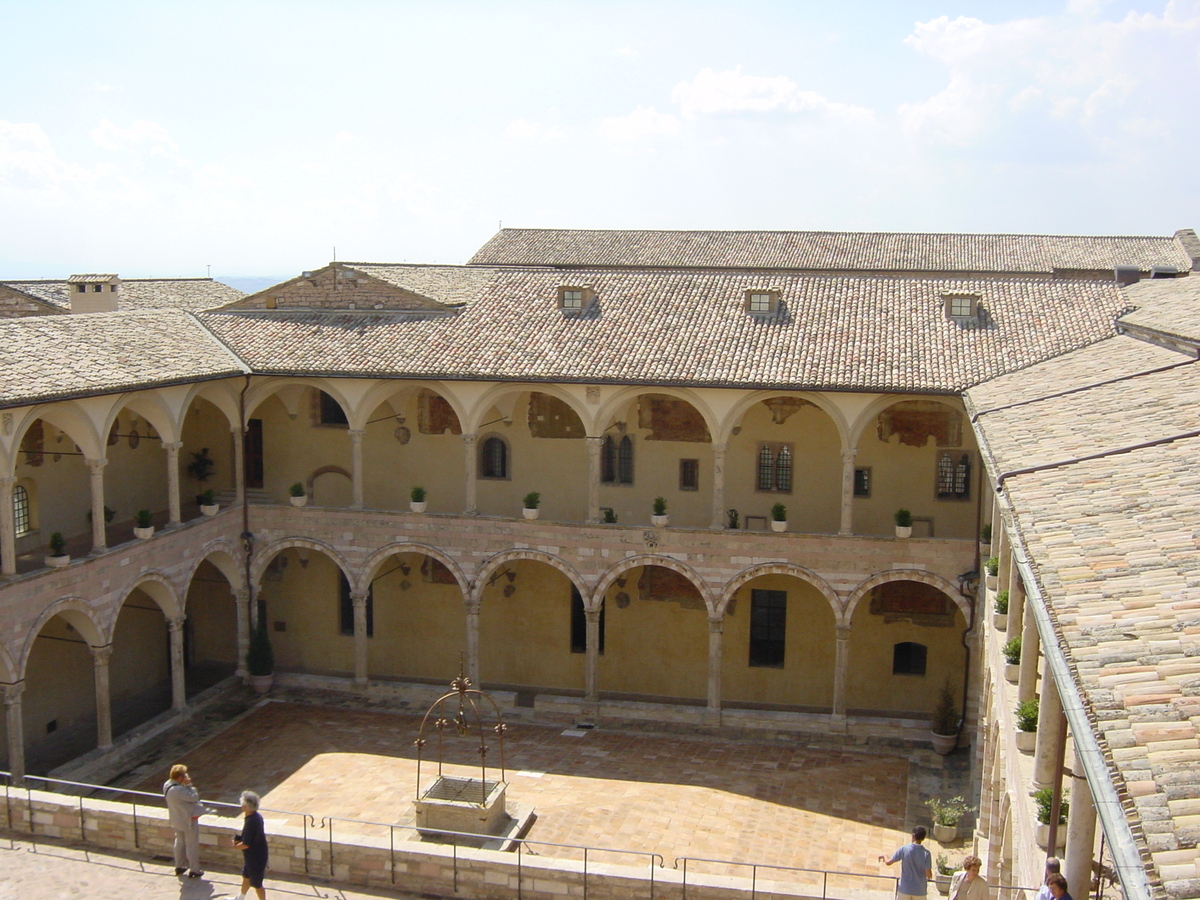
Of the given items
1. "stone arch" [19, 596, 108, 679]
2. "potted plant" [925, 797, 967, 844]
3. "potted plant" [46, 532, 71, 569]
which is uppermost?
"potted plant" [46, 532, 71, 569]

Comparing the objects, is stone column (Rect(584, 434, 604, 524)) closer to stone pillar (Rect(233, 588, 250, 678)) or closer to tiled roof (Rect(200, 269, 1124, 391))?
tiled roof (Rect(200, 269, 1124, 391))

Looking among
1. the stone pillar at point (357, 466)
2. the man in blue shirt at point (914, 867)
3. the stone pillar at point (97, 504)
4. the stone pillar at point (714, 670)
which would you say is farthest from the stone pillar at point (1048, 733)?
the stone pillar at point (357, 466)

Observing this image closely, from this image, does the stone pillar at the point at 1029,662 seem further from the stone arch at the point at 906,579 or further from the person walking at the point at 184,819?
the stone arch at the point at 906,579

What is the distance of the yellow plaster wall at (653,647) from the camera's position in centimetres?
2955

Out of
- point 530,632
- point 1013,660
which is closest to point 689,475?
point 530,632

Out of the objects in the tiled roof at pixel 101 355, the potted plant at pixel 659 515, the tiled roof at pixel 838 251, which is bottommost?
the potted plant at pixel 659 515

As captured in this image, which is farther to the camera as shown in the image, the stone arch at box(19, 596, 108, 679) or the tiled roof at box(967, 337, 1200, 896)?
the stone arch at box(19, 596, 108, 679)

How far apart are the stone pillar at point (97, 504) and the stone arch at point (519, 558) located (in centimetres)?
844

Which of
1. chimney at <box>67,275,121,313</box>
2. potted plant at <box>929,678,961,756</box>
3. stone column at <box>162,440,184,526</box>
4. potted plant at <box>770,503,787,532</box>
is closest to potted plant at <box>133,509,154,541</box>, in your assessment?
stone column at <box>162,440,184,526</box>

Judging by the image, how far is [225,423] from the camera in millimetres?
31281

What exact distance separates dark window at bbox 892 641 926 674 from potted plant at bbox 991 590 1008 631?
1072 cm

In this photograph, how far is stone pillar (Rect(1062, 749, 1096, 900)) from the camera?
28.4 ft

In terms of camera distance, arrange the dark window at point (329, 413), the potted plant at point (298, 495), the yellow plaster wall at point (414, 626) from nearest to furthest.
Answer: the potted plant at point (298, 495)
the yellow plaster wall at point (414, 626)
the dark window at point (329, 413)

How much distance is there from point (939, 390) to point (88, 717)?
2109cm
